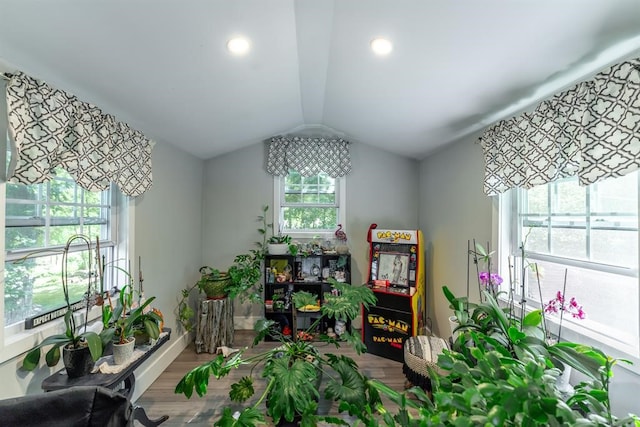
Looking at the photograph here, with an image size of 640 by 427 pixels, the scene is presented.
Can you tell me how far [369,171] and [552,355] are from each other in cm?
280

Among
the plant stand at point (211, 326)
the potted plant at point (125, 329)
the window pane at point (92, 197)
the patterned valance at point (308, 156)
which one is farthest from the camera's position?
the patterned valance at point (308, 156)

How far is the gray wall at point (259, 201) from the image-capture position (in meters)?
3.69

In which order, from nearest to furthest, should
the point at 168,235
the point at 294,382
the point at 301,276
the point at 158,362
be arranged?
the point at 294,382 < the point at 158,362 < the point at 168,235 < the point at 301,276

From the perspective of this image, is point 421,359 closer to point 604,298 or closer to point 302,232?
point 604,298

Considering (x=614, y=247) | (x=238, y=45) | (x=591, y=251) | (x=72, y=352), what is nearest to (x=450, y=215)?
(x=591, y=251)

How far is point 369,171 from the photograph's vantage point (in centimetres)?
375

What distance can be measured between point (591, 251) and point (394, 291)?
1.66 meters

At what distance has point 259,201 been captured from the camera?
371cm

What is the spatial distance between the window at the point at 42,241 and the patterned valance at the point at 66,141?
0.23 m

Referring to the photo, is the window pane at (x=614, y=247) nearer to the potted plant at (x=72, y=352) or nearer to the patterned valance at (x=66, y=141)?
the potted plant at (x=72, y=352)

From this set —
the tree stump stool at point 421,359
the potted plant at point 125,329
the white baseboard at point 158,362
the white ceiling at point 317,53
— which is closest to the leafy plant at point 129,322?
the potted plant at point 125,329

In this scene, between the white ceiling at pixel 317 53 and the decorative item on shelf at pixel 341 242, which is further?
the decorative item on shelf at pixel 341 242

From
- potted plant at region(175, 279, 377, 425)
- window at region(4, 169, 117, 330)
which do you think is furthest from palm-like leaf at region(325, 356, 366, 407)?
window at region(4, 169, 117, 330)

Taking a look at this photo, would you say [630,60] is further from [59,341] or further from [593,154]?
[59,341]
